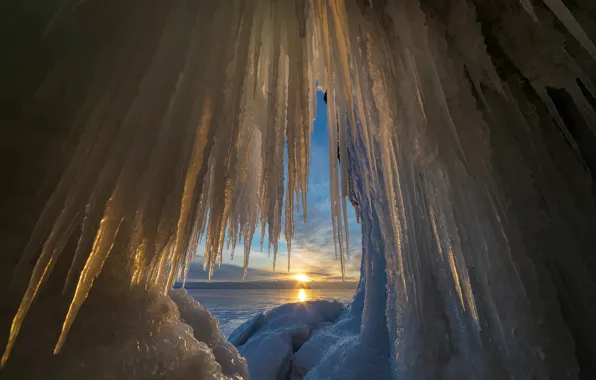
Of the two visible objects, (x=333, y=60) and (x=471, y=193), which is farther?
(x=471, y=193)

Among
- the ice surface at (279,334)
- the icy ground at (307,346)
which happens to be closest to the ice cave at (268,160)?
the icy ground at (307,346)

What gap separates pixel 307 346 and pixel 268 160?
615 centimetres

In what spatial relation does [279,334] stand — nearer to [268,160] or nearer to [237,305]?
[268,160]

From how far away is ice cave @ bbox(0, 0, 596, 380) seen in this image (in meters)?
1.08

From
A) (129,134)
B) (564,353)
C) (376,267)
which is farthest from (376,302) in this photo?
(129,134)

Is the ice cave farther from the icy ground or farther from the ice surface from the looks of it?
the ice surface

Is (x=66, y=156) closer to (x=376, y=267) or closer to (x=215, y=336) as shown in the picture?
(x=215, y=336)

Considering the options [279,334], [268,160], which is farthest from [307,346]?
[268,160]

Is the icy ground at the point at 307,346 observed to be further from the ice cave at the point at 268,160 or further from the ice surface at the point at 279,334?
the ice cave at the point at 268,160

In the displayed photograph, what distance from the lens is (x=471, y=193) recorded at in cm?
197

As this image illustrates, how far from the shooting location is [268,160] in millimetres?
1703

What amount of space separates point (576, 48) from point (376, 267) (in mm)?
4532

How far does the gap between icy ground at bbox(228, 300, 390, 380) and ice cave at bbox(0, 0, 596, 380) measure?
1.84m

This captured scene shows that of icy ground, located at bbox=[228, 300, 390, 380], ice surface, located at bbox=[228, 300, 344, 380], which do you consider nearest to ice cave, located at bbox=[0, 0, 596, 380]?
icy ground, located at bbox=[228, 300, 390, 380]
